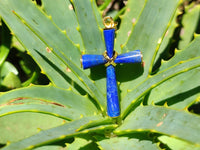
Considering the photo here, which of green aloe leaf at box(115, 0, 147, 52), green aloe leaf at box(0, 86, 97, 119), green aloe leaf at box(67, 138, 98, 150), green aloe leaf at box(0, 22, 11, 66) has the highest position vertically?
green aloe leaf at box(0, 22, 11, 66)

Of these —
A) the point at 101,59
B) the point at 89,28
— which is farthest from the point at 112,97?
the point at 89,28

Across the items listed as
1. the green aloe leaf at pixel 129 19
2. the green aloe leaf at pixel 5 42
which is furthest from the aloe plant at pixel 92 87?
the green aloe leaf at pixel 5 42

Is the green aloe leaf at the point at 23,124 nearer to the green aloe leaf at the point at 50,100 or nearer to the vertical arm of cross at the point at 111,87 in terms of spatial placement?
the green aloe leaf at the point at 50,100

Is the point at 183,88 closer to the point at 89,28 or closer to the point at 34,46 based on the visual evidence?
the point at 89,28

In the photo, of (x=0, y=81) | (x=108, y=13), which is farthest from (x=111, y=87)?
(x=108, y=13)

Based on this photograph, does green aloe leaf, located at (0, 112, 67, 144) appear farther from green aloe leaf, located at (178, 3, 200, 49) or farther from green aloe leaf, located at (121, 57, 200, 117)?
green aloe leaf, located at (178, 3, 200, 49)

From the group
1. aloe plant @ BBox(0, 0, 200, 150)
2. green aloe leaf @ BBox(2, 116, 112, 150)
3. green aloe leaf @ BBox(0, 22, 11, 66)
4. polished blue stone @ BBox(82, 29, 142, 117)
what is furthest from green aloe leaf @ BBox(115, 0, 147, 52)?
green aloe leaf @ BBox(0, 22, 11, 66)
